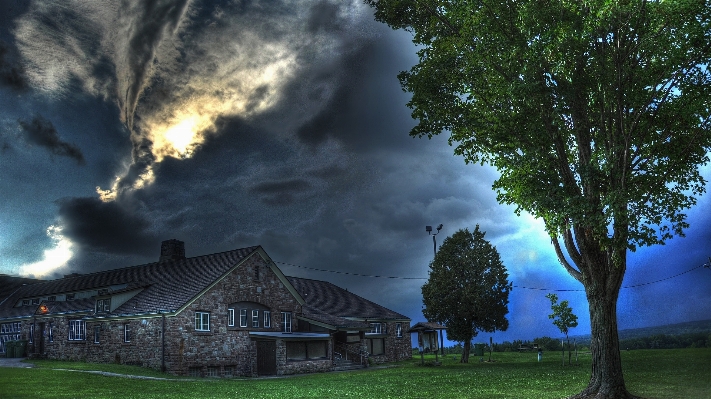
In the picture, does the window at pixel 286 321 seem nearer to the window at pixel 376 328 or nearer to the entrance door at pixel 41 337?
the window at pixel 376 328

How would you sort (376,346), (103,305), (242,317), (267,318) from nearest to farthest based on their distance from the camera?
(242,317) → (267,318) → (103,305) → (376,346)

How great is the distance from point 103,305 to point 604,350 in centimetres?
3942

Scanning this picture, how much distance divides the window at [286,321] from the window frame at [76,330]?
16.0m

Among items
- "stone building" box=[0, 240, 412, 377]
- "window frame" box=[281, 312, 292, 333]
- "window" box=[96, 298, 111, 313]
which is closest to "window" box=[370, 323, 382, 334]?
"stone building" box=[0, 240, 412, 377]

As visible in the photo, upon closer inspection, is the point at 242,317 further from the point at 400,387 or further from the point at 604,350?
the point at 604,350

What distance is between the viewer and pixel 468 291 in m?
48.0

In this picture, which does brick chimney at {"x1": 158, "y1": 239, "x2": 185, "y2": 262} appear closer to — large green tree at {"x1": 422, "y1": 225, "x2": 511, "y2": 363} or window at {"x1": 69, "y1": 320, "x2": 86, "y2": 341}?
window at {"x1": 69, "y1": 320, "x2": 86, "y2": 341}

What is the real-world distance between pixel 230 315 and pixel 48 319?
1987 centimetres

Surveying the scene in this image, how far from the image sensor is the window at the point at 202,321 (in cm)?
4053

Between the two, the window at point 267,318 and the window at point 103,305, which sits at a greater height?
the window at point 103,305

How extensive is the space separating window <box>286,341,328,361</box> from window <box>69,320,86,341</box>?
17278mm

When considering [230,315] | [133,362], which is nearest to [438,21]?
[230,315]

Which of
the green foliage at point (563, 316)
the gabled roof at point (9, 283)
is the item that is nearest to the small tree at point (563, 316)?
the green foliage at point (563, 316)

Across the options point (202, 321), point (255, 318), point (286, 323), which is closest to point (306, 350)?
point (286, 323)
